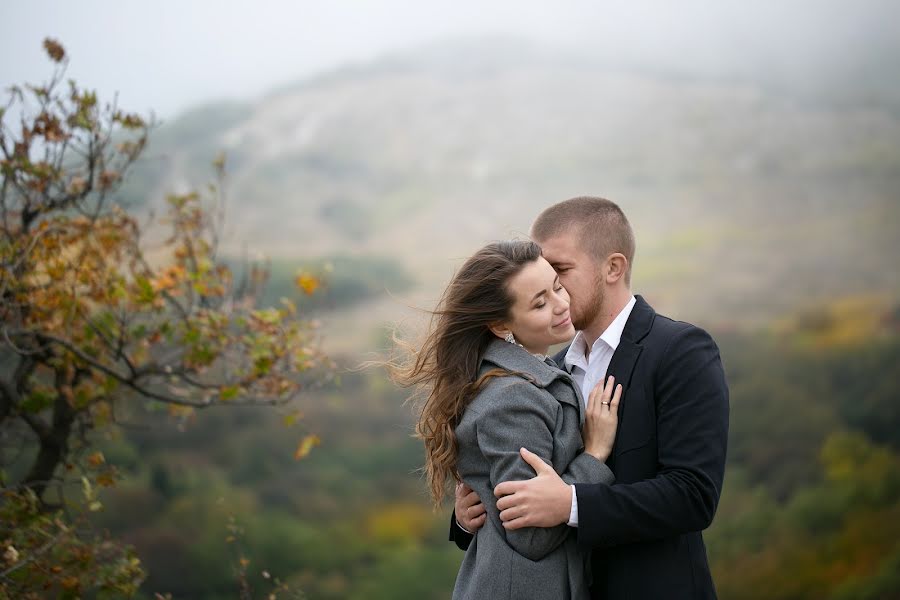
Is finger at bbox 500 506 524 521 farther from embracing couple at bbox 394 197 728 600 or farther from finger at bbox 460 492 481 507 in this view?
finger at bbox 460 492 481 507

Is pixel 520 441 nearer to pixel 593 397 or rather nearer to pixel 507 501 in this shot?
pixel 507 501

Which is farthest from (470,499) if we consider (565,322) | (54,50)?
(54,50)

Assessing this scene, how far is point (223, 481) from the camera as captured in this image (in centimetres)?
771

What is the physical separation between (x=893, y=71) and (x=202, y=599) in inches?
370

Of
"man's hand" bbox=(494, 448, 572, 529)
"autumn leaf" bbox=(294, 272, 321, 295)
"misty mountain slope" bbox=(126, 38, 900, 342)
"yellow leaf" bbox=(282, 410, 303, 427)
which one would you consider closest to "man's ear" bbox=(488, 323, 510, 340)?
"man's hand" bbox=(494, 448, 572, 529)

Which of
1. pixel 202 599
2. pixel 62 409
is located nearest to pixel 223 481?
pixel 202 599

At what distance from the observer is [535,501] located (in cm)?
170

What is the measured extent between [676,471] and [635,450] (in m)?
0.11

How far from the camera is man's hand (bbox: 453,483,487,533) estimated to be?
1.92 m

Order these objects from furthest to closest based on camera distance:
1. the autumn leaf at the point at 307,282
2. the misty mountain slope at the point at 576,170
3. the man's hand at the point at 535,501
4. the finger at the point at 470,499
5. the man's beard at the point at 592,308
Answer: the misty mountain slope at the point at 576,170
the autumn leaf at the point at 307,282
the man's beard at the point at 592,308
the finger at the point at 470,499
the man's hand at the point at 535,501

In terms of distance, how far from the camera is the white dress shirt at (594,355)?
6.71 feet

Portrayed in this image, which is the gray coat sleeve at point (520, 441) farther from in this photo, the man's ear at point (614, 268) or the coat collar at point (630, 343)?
the man's ear at point (614, 268)

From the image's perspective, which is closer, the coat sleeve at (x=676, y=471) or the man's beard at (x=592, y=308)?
the coat sleeve at (x=676, y=471)

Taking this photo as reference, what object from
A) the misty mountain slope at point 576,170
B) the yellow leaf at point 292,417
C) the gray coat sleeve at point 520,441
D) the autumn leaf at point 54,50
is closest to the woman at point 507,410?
the gray coat sleeve at point 520,441
